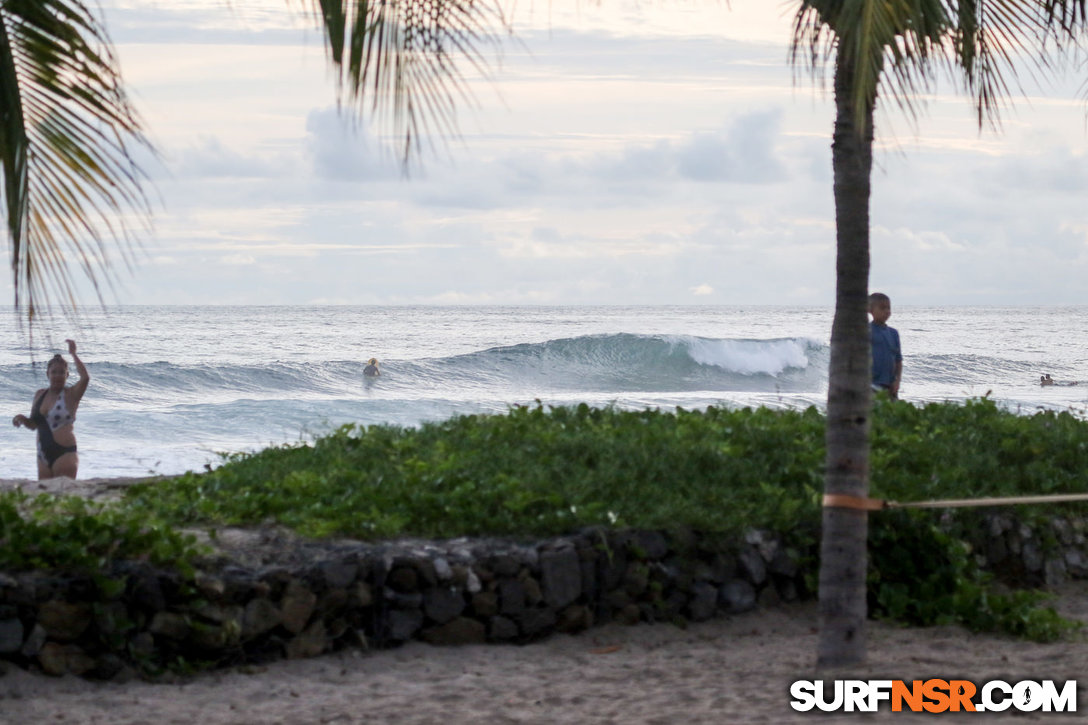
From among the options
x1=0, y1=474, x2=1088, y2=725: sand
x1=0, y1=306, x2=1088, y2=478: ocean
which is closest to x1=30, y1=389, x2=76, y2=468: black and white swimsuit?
x1=0, y1=306, x2=1088, y2=478: ocean

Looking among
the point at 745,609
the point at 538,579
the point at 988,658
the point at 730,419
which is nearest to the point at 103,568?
the point at 538,579

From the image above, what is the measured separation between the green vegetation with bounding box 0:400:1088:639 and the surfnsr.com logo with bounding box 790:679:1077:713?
110 cm

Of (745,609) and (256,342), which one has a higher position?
(745,609)

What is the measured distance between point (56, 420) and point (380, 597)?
5.55m

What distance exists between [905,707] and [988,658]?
0.97 meters

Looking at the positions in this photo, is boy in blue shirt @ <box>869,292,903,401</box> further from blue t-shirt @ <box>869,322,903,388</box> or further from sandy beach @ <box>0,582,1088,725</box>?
sandy beach @ <box>0,582,1088,725</box>

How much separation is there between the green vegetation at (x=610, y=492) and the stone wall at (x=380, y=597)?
16 centimetres

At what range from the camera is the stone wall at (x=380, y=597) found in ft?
15.1

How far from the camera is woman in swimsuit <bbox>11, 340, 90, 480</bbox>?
9336 millimetres

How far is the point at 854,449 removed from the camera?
452 centimetres

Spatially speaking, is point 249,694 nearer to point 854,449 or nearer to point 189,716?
point 189,716

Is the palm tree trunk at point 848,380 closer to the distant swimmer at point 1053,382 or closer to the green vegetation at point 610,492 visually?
the green vegetation at point 610,492

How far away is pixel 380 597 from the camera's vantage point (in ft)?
16.8

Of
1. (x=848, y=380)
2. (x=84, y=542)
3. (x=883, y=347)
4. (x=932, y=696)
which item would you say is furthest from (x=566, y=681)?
(x=883, y=347)
